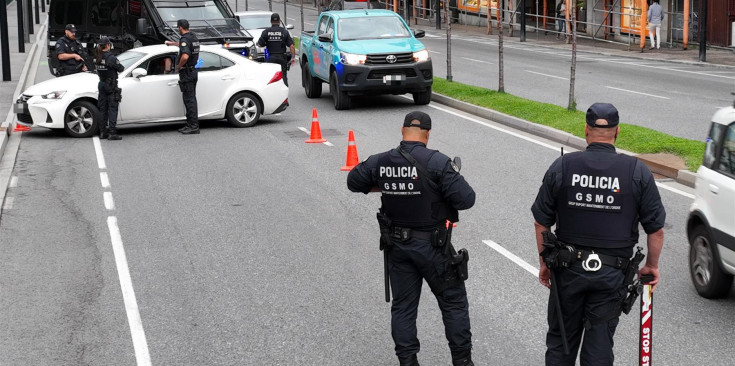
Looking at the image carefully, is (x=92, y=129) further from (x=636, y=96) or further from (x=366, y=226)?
(x=636, y=96)

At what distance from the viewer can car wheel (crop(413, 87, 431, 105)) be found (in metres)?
22.0

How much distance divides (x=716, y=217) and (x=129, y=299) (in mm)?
4751

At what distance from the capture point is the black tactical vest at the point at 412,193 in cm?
659

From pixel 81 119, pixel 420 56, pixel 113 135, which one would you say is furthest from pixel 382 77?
pixel 81 119

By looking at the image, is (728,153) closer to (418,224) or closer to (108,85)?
(418,224)

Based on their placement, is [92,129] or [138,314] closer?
[138,314]

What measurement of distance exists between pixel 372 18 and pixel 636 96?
19.4 ft

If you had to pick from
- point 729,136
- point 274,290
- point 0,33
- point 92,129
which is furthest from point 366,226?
point 0,33

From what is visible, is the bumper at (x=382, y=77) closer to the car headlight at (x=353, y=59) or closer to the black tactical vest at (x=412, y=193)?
the car headlight at (x=353, y=59)

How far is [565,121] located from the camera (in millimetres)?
18031

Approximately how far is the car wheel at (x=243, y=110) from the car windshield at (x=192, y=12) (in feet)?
24.1

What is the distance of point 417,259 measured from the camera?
6617 mm

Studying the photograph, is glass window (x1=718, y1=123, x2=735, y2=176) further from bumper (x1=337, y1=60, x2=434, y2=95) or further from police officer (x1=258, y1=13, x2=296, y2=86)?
police officer (x1=258, y1=13, x2=296, y2=86)

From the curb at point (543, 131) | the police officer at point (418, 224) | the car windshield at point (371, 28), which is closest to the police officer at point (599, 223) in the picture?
the police officer at point (418, 224)
